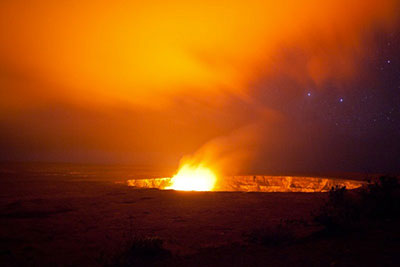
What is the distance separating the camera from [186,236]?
879 centimetres

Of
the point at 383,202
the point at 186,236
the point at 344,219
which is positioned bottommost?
the point at 186,236

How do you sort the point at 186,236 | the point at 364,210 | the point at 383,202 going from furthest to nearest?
the point at 186,236, the point at 364,210, the point at 383,202

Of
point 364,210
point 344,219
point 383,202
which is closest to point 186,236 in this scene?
point 344,219

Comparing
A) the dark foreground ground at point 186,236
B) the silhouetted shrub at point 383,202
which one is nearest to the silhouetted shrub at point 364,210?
the silhouetted shrub at point 383,202

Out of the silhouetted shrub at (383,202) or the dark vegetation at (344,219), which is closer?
the dark vegetation at (344,219)

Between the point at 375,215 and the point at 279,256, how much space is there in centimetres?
434

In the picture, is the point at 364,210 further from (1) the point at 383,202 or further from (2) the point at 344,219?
(2) the point at 344,219

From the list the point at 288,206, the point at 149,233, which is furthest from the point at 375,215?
the point at 149,233

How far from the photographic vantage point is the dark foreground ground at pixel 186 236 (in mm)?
5699

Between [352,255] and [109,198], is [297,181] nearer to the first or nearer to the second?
[109,198]

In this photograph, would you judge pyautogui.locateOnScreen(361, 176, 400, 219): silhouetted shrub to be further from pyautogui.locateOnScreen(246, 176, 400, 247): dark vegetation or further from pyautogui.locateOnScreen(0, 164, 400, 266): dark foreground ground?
pyautogui.locateOnScreen(0, 164, 400, 266): dark foreground ground

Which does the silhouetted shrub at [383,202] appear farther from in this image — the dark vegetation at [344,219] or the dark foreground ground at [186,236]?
the dark foreground ground at [186,236]

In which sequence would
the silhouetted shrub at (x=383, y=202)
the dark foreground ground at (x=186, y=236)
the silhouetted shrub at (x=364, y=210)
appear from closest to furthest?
the dark foreground ground at (x=186, y=236) < the silhouetted shrub at (x=364, y=210) < the silhouetted shrub at (x=383, y=202)

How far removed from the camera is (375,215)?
8312 mm
